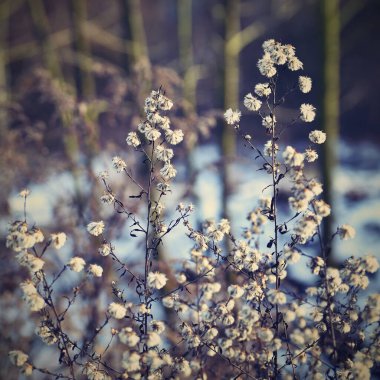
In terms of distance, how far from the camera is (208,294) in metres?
2.20

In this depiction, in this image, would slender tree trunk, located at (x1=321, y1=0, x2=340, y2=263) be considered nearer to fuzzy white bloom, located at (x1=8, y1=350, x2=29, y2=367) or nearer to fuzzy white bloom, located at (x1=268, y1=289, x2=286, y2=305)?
fuzzy white bloom, located at (x1=268, y1=289, x2=286, y2=305)

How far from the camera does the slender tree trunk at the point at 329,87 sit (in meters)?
5.16

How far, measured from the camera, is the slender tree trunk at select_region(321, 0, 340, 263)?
5.16 m

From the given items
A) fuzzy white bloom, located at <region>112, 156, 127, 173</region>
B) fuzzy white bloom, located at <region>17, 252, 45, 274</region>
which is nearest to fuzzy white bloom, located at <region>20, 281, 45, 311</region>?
fuzzy white bloom, located at <region>17, 252, 45, 274</region>

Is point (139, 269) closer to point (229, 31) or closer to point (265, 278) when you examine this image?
point (265, 278)

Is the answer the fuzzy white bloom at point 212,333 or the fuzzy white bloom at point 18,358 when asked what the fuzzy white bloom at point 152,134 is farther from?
the fuzzy white bloom at point 18,358

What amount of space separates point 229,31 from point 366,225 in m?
5.53

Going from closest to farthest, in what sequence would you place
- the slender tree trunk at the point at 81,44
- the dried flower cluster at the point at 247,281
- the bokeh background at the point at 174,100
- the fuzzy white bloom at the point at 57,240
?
the dried flower cluster at the point at 247,281 < the fuzzy white bloom at the point at 57,240 < the bokeh background at the point at 174,100 < the slender tree trunk at the point at 81,44

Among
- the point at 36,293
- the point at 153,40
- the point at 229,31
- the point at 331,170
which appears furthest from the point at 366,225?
the point at 153,40

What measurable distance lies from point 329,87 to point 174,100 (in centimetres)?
233

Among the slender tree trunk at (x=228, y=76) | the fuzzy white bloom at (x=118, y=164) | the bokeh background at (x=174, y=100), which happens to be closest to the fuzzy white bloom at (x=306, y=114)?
the bokeh background at (x=174, y=100)

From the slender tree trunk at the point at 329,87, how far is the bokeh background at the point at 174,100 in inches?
0.7

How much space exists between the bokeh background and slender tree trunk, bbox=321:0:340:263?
2 cm

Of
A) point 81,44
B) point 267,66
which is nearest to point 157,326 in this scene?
point 267,66
